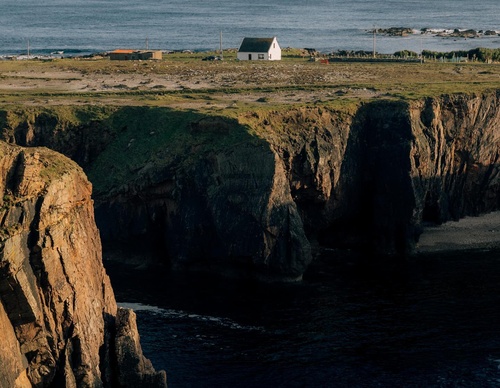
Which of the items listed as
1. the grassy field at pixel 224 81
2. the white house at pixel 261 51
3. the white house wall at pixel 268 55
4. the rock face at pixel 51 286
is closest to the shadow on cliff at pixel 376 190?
the grassy field at pixel 224 81

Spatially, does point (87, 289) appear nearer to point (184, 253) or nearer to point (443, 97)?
point (184, 253)

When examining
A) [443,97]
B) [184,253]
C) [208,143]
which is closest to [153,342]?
[184,253]

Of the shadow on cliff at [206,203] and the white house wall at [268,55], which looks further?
the white house wall at [268,55]

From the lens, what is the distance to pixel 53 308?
71.1 meters

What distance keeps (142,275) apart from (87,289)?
42863 millimetres

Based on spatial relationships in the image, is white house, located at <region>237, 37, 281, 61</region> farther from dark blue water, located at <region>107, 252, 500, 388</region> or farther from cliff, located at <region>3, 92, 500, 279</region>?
dark blue water, located at <region>107, 252, 500, 388</region>

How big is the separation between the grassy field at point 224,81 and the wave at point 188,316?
33266 millimetres

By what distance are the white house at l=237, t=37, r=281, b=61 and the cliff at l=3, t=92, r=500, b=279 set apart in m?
62.8

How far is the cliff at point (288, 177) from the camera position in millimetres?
117062

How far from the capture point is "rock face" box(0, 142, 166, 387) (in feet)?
222

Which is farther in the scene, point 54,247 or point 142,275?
point 142,275

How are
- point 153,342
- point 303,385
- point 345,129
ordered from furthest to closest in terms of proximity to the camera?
1. point 345,129
2. point 153,342
3. point 303,385

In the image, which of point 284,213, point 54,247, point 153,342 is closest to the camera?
point 54,247

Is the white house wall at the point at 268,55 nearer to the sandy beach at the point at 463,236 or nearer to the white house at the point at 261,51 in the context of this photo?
the white house at the point at 261,51
